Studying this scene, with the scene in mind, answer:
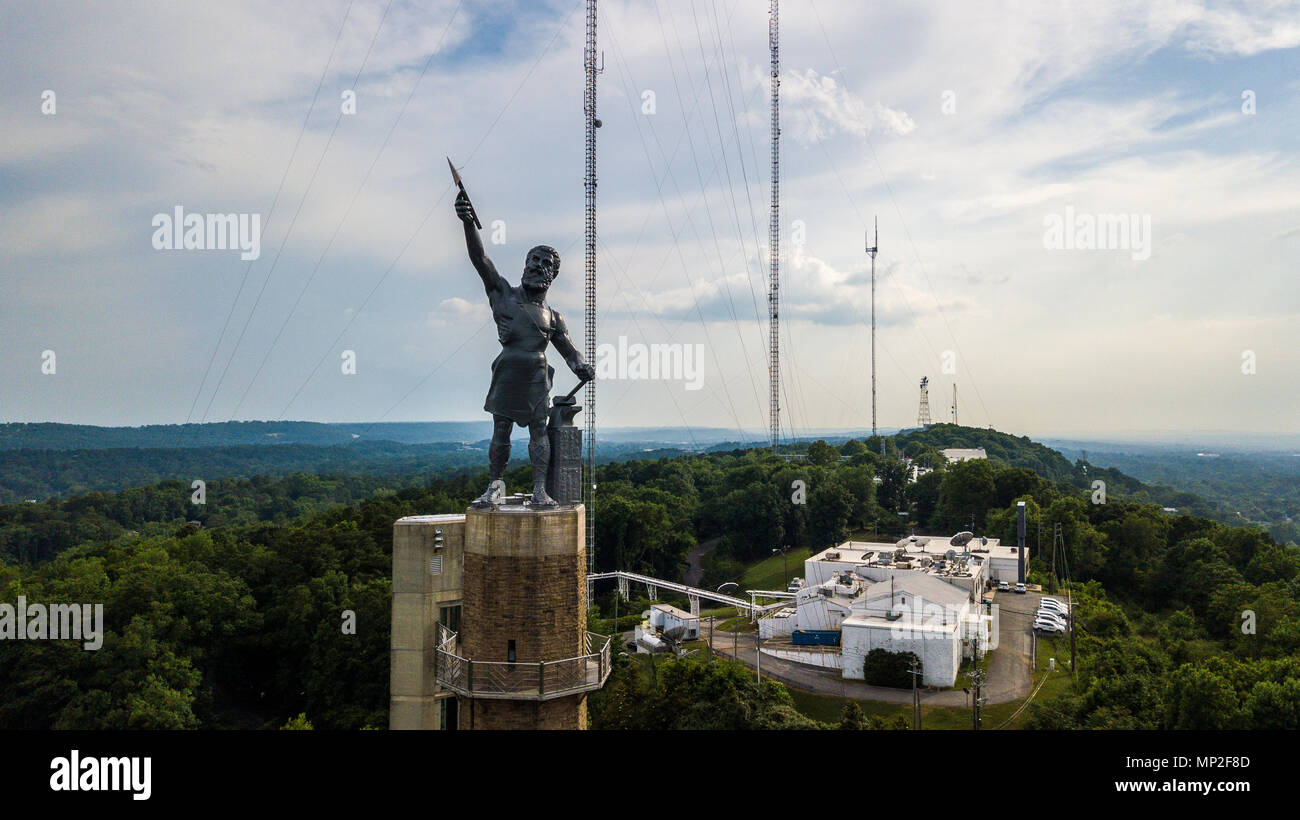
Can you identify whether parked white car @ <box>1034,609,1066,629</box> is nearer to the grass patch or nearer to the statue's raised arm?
the grass patch

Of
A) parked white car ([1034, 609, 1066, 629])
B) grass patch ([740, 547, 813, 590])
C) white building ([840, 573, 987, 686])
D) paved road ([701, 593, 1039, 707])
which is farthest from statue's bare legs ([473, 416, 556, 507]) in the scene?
grass patch ([740, 547, 813, 590])

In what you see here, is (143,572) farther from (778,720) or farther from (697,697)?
(778,720)

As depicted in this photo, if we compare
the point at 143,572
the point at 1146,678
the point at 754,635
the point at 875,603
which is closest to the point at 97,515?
the point at 143,572

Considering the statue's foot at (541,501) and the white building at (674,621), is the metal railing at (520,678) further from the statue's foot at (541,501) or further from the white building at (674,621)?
the white building at (674,621)

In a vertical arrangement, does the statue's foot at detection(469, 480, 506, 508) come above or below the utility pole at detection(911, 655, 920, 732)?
above

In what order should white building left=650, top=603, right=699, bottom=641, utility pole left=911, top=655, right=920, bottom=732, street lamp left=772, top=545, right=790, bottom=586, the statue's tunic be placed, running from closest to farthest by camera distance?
1. the statue's tunic
2. utility pole left=911, top=655, right=920, bottom=732
3. white building left=650, top=603, right=699, bottom=641
4. street lamp left=772, top=545, right=790, bottom=586

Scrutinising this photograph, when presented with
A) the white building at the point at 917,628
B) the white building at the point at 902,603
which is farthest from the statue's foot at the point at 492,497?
the white building at the point at 902,603
